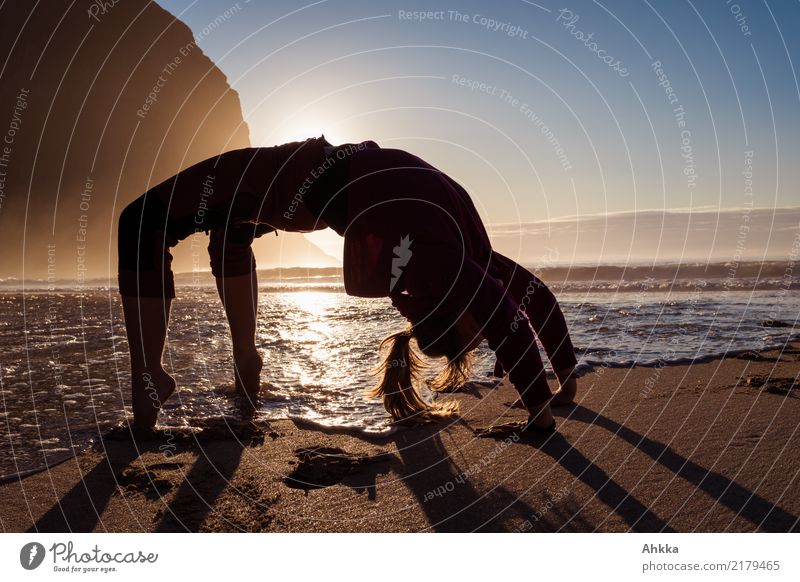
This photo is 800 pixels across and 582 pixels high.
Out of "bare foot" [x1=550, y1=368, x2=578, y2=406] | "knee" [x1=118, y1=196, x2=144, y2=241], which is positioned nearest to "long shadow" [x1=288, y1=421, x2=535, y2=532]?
"bare foot" [x1=550, y1=368, x2=578, y2=406]

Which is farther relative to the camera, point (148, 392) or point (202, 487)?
point (148, 392)

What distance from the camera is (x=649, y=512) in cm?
263

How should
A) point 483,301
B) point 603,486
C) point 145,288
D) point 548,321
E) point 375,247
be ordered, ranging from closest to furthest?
1. point 603,486
2. point 483,301
3. point 375,247
4. point 145,288
5. point 548,321

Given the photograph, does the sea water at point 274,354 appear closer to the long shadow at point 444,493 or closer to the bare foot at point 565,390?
the long shadow at point 444,493

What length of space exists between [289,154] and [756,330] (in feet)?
21.1

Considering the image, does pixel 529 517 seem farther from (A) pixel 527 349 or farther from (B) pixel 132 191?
(B) pixel 132 191

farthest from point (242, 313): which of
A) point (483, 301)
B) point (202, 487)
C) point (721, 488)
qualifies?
point (721, 488)

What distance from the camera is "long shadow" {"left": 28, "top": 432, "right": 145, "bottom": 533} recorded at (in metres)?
2.68

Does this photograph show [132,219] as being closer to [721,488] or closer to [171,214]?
[171,214]

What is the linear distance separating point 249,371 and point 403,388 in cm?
126

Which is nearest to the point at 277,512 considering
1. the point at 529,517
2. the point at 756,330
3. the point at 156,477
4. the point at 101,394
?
the point at 156,477

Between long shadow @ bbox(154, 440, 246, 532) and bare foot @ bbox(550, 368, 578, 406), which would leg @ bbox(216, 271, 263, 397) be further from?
bare foot @ bbox(550, 368, 578, 406)

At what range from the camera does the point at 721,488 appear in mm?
2803

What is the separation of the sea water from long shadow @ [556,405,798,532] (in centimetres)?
156
